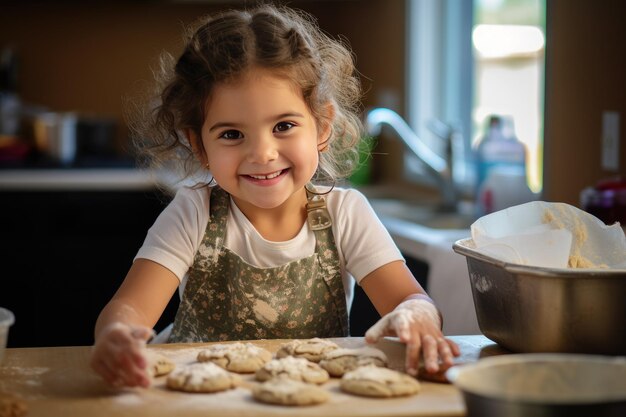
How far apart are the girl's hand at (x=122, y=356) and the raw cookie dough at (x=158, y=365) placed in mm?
30

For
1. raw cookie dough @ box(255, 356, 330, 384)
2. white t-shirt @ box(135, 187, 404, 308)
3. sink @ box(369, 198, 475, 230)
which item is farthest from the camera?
sink @ box(369, 198, 475, 230)

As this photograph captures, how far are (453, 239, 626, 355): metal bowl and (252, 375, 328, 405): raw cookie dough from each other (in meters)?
0.27

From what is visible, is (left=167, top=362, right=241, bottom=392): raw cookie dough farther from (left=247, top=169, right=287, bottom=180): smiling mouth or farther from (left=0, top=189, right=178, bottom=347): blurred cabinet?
(left=0, top=189, right=178, bottom=347): blurred cabinet

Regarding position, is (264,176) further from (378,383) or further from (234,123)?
(378,383)

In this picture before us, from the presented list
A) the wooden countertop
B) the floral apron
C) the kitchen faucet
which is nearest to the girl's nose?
the floral apron

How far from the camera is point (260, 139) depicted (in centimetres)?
131

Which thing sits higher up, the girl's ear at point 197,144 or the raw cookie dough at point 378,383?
the girl's ear at point 197,144

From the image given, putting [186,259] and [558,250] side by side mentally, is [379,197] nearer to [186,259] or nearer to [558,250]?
[186,259]

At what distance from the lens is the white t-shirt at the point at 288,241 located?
1.43m

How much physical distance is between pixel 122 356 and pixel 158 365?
8 centimetres

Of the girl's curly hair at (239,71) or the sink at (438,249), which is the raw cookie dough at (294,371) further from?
the sink at (438,249)

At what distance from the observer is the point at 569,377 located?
2.67ft

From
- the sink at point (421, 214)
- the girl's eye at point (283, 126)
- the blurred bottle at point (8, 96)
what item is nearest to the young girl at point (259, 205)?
the girl's eye at point (283, 126)

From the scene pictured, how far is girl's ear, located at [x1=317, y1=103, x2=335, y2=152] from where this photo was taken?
1.49 m
